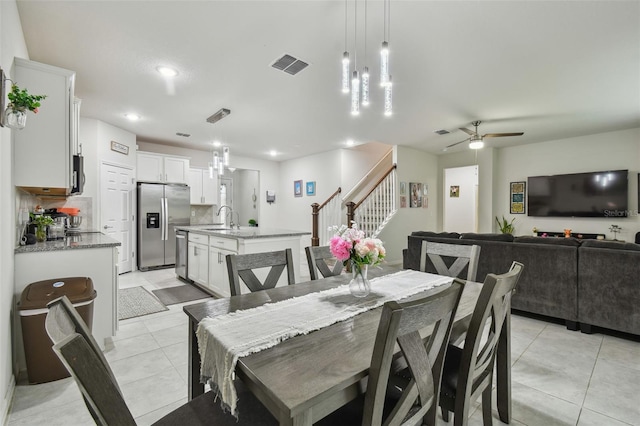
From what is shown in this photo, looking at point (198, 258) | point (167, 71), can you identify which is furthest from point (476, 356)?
point (198, 258)

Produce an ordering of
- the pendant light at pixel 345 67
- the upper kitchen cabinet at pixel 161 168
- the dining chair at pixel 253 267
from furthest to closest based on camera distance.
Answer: the upper kitchen cabinet at pixel 161 168 < the pendant light at pixel 345 67 < the dining chair at pixel 253 267

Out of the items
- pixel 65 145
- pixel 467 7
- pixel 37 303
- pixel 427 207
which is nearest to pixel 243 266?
pixel 37 303

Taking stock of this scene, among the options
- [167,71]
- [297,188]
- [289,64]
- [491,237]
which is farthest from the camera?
[297,188]

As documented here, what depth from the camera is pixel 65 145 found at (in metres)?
2.34

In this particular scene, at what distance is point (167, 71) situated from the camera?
310cm

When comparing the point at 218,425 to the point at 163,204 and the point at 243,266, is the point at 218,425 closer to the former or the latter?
the point at 243,266

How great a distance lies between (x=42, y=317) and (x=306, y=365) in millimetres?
2144

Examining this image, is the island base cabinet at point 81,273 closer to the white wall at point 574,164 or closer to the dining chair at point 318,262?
the dining chair at point 318,262

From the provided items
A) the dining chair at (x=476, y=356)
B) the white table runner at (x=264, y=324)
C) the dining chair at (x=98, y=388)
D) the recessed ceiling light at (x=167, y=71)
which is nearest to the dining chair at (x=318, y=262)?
the white table runner at (x=264, y=324)

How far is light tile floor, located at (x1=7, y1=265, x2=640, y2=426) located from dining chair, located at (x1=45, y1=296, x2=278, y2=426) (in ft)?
3.18

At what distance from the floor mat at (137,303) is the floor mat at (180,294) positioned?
0.10 metres

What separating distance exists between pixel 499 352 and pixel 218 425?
5.12 feet

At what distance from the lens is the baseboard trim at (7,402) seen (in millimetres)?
1659

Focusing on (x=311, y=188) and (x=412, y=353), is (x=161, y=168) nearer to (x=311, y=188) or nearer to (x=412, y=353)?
(x=311, y=188)
